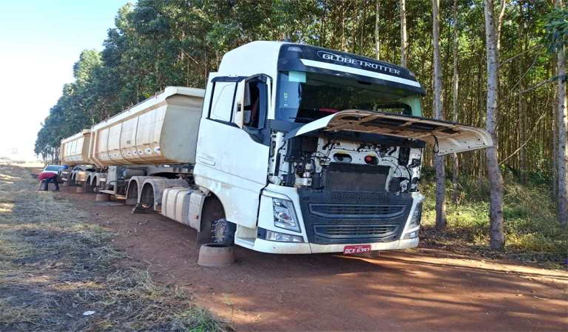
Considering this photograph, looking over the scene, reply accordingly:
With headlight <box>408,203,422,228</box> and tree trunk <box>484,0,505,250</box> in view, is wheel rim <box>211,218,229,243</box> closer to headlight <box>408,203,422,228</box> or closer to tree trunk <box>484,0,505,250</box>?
headlight <box>408,203,422,228</box>

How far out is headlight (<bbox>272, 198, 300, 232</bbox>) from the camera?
5383 mm

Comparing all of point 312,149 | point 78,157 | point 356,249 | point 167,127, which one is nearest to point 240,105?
point 312,149

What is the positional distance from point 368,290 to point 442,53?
16.7 meters

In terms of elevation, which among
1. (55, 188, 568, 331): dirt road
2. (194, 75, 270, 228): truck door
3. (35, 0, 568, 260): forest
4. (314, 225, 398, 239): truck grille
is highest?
(35, 0, 568, 260): forest

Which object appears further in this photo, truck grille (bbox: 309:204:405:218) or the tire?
the tire

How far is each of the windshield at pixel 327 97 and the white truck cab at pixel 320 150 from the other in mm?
15

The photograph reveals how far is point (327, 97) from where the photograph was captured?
19.5ft

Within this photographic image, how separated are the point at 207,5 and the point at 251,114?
11.5 m

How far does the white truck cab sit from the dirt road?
54cm

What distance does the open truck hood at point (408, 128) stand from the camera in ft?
15.9

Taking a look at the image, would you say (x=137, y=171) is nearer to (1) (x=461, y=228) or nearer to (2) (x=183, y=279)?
(2) (x=183, y=279)

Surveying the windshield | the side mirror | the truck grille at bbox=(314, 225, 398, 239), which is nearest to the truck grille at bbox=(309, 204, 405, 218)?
the truck grille at bbox=(314, 225, 398, 239)

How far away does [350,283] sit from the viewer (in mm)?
5703

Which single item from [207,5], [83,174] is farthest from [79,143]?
[207,5]
